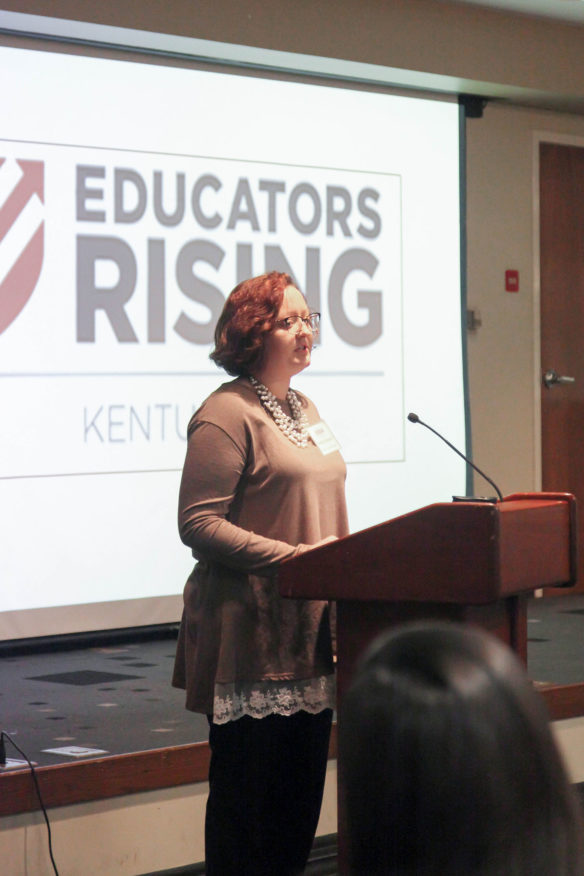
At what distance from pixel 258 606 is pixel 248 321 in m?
0.52

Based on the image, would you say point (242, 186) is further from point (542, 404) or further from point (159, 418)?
point (542, 404)

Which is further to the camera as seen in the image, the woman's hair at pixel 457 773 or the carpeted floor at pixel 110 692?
the carpeted floor at pixel 110 692

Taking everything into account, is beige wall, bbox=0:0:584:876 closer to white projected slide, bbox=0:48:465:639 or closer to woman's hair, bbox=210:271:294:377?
white projected slide, bbox=0:48:465:639

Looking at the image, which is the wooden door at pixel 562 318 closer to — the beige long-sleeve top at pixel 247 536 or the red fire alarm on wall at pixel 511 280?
the red fire alarm on wall at pixel 511 280

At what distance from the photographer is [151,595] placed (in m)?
4.78

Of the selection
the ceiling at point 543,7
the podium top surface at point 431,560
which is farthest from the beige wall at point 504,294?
the podium top surface at point 431,560

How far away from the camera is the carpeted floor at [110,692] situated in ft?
10.4

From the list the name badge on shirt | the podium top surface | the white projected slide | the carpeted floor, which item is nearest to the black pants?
the podium top surface

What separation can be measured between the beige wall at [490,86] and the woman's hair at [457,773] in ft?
10.6

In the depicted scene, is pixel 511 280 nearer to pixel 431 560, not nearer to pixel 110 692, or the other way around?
pixel 110 692

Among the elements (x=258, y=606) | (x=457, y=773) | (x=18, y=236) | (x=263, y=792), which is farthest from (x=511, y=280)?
(x=457, y=773)

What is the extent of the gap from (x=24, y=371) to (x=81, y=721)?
148 cm

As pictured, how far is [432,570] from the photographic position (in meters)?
2.04

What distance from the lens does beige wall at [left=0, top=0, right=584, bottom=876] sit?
4613 mm
